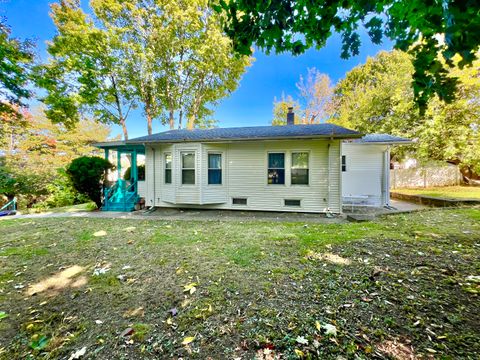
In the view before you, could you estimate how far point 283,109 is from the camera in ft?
77.6

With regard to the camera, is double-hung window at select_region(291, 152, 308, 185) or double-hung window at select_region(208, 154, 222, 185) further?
double-hung window at select_region(208, 154, 222, 185)

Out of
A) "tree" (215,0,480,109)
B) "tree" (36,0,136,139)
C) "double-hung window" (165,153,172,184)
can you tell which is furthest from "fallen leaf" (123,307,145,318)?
"tree" (36,0,136,139)

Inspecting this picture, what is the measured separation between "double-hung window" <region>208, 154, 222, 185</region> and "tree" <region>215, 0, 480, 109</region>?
19.9 feet

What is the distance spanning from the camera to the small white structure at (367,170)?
9.77 meters

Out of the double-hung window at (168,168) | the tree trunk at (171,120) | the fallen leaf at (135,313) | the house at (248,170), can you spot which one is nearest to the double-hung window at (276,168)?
the house at (248,170)

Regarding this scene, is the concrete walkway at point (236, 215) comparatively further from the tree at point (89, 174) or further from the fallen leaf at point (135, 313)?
the fallen leaf at point (135, 313)

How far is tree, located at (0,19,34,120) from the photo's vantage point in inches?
289

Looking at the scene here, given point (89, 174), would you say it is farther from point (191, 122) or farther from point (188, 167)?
point (191, 122)

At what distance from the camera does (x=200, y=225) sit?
679 centimetres

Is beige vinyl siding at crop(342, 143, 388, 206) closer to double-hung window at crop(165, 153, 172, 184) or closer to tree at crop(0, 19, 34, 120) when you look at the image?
double-hung window at crop(165, 153, 172, 184)

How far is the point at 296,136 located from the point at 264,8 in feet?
17.6

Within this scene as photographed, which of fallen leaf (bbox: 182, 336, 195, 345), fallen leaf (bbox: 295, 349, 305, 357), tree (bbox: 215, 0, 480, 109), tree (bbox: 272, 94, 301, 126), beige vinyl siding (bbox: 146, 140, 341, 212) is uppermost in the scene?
tree (bbox: 272, 94, 301, 126)

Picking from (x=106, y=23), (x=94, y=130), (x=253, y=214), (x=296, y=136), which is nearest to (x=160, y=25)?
(x=106, y=23)

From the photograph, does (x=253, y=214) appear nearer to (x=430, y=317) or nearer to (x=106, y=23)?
(x=430, y=317)
